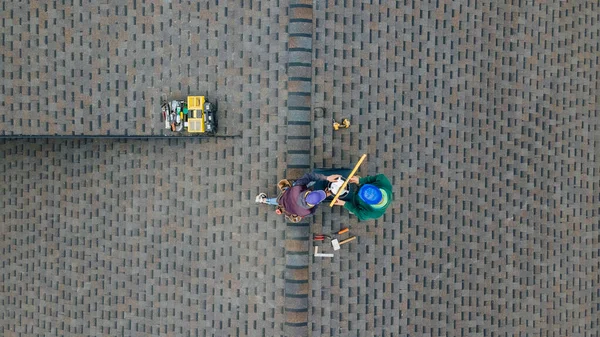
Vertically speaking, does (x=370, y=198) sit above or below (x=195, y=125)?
below

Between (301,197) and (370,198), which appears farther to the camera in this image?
(301,197)

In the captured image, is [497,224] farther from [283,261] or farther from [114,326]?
[114,326]

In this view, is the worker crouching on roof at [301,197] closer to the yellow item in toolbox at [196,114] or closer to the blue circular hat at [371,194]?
the blue circular hat at [371,194]

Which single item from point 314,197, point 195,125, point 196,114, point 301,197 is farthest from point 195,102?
point 314,197

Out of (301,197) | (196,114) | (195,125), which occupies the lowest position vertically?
(301,197)

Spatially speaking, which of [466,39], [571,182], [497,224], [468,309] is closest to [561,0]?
[466,39]

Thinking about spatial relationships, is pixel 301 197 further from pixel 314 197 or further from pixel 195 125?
pixel 195 125

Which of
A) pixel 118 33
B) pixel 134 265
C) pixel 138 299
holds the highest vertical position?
pixel 118 33
